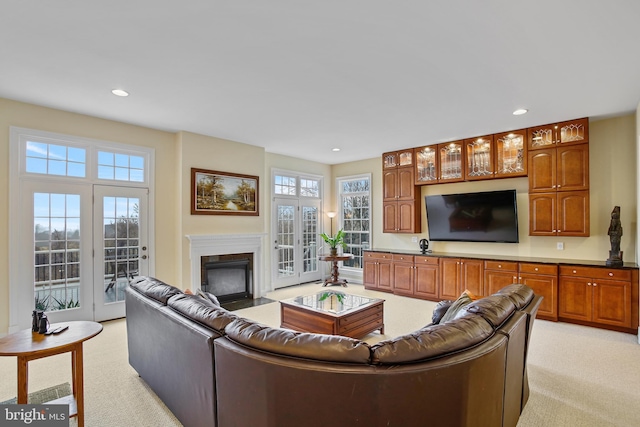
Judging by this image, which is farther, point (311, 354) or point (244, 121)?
point (244, 121)

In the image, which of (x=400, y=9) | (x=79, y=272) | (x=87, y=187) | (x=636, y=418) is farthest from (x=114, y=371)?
(x=636, y=418)

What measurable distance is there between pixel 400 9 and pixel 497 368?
221 cm

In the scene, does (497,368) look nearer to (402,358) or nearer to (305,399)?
(402,358)

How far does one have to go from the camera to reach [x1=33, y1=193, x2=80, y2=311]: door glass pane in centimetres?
396

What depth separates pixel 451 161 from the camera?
5.75 meters

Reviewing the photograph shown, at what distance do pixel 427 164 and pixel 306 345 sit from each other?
Answer: 17.3ft

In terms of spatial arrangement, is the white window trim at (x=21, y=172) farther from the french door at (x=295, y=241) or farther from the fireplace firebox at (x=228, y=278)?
the french door at (x=295, y=241)

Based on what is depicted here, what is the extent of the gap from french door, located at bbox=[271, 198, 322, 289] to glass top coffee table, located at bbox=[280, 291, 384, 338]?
2.77 metres

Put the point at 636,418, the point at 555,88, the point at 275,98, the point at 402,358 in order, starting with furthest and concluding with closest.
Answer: the point at 275,98, the point at 555,88, the point at 636,418, the point at 402,358

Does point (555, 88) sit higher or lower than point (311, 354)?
higher

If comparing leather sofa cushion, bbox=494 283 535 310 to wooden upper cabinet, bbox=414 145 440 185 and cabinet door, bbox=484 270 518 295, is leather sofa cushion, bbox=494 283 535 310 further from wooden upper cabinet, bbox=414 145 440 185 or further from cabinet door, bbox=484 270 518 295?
wooden upper cabinet, bbox=414 145 440 185

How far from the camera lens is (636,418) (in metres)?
2.32

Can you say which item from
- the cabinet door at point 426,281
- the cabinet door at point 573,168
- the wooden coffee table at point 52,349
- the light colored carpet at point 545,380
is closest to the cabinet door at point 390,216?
the cabinet door at point 426,281

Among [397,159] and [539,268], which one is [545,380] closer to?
[539,268]
